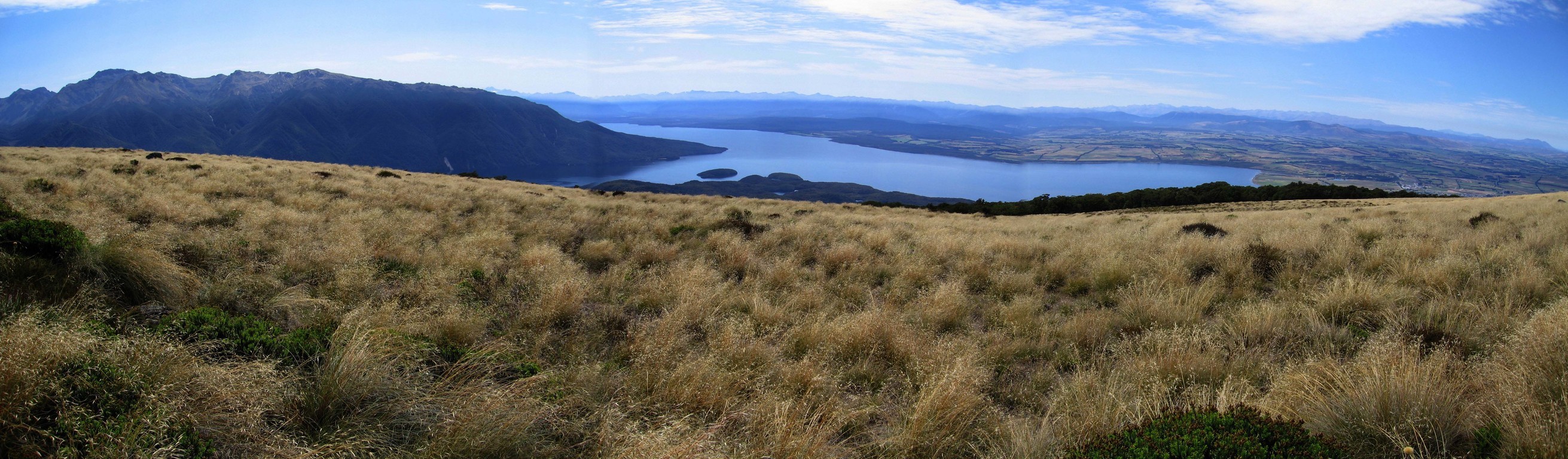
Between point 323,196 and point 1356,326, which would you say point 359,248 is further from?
point 1356,326

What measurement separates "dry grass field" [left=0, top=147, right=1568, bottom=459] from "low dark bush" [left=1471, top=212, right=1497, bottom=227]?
1.01 feet

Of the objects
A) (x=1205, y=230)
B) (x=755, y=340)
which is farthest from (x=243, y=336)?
(x=1205, y=230)

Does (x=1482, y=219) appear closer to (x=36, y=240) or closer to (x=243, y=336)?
(x=243, y=336)

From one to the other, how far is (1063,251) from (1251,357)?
4.98 m

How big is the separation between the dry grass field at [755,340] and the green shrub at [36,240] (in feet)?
0.49

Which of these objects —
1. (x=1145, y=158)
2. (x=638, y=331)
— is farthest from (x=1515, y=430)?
(x=1145, y=158)

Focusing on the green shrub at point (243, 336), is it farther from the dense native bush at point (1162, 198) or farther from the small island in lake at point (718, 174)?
the small island in lake at point (718, 174)

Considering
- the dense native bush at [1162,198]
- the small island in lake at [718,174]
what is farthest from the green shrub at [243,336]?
the small island in lake at [718,174]

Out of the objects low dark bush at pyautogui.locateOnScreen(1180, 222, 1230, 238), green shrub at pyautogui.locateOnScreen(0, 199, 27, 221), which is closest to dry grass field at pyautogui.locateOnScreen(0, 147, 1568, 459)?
low dark bush at pyautogui.locateOnScreen(1180, 222, 1230, 238)

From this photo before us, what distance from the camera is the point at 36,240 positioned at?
521 cm

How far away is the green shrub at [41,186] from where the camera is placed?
12.6 meters

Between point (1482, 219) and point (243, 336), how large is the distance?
63.5 feet

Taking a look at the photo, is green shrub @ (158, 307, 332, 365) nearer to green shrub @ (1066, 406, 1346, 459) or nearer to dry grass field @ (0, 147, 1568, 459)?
dry grass field @ (0, 147, 1568, 459)

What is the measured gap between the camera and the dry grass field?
124 inches
